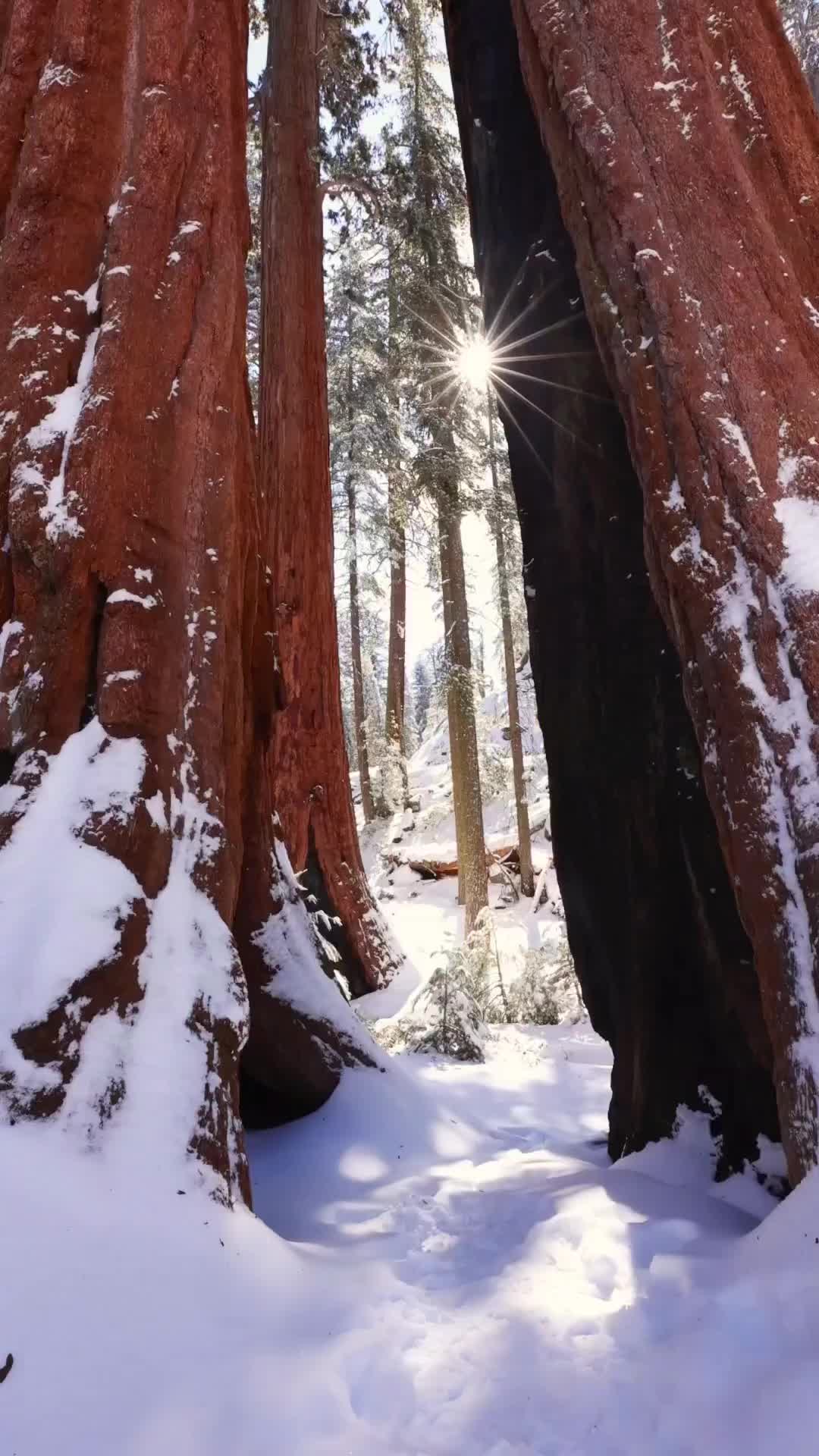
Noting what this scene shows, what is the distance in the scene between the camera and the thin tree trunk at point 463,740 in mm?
11172

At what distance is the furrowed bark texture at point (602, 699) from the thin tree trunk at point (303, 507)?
2707 mm

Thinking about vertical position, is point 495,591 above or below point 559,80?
above

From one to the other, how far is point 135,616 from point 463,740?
355 inches

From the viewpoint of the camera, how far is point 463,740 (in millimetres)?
11281

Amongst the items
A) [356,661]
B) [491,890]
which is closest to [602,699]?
[491,890]

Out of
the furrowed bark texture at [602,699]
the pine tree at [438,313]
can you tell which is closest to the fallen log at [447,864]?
the pine tree at [438,313]

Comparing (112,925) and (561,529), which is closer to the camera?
(112,925)

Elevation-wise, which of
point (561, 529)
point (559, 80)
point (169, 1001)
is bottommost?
point (169, 1001)

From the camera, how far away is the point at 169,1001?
6.70 ft

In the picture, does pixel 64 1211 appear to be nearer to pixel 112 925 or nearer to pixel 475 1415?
pixel 112 925

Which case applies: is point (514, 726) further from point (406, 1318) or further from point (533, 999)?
point (406, 1318)

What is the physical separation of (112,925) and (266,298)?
6462mm

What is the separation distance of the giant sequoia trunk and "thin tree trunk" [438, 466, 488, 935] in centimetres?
769

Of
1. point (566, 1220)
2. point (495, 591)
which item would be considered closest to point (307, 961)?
point (566, 1220)
